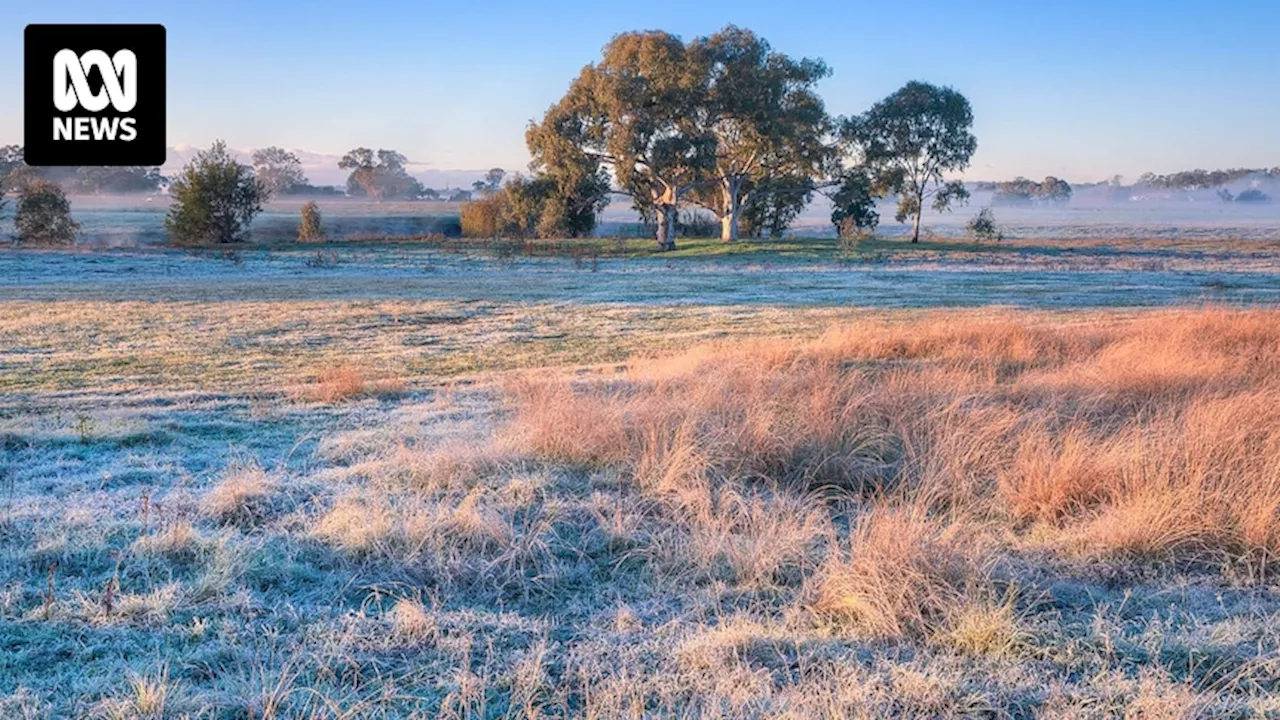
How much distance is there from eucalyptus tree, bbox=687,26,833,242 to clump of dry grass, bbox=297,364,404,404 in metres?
38.1

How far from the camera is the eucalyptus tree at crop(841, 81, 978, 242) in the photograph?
53406mm

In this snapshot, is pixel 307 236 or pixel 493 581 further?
pixel 307 236

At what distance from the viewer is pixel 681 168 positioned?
47562 millimetres

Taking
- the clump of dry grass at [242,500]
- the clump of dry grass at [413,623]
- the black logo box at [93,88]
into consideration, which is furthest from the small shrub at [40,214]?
the clump of dry grass at [413,623]

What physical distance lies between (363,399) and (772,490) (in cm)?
533

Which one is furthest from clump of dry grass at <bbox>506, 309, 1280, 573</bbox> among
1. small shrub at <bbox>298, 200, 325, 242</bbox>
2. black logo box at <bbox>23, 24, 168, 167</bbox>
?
small shrub at <bbox>298, 200, 325, 242</bbox>

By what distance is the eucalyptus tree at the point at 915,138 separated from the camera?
175 ft

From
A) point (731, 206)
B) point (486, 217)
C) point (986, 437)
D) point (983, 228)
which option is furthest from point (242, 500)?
point (983, 228)

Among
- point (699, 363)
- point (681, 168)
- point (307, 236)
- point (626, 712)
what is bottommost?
point (626, 712)

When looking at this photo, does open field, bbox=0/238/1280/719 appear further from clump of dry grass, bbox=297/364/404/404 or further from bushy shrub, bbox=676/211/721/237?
bushy shrub, bbox=676/211/721/237

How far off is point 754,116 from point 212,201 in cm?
2967

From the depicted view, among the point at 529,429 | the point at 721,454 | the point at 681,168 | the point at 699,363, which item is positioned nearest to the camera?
the point at 721,454

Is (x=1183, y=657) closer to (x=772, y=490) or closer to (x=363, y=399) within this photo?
(x=772, y=490)

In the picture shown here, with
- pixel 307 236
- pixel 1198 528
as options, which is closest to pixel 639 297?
pixel 1198 528
